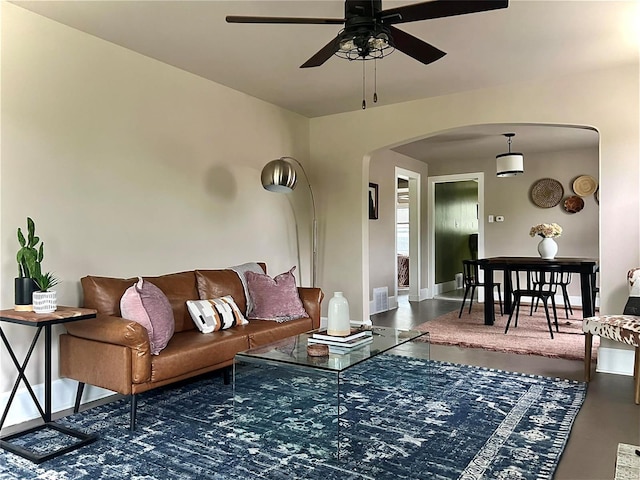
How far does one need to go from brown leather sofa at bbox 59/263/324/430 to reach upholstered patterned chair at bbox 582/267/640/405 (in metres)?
2.29

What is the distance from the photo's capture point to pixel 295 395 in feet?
10.2

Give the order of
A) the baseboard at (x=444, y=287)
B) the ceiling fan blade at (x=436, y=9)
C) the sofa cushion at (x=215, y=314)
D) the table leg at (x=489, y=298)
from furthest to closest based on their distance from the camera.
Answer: the baseboard at (x=444, y=287)
the table leg at (x=489, y=298)
the sofa cushion at (x=215, y=314)
the ceiling fan blade at (x=436, y=9)

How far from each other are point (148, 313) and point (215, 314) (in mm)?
697

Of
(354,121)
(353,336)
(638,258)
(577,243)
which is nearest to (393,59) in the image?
(354,121)

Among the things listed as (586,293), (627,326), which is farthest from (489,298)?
(627,326)

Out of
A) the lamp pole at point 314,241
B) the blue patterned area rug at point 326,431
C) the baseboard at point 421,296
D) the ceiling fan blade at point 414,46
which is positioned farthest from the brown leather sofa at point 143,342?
the baseboard at point 421,296

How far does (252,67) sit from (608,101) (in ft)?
10.1

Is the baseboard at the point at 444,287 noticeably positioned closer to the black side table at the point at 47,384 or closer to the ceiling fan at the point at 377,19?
the ceiling fan at the point at 377,19

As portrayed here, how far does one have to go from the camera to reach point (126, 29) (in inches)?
132

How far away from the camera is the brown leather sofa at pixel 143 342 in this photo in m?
2.79

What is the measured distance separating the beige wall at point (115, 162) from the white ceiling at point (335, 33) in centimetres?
20

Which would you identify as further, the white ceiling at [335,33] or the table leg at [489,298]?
the table leg at [489,298]

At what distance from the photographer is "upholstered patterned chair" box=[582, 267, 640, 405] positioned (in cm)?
331

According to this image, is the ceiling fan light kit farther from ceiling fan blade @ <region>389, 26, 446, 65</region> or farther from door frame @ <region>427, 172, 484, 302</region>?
door frame @ <region>427, 172, 484, 302</region>
